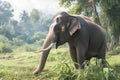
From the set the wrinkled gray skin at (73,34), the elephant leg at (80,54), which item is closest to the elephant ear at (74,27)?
the wrinkled gray skin at (73,34)

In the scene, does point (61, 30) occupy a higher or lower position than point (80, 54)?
higher

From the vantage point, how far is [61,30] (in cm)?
869

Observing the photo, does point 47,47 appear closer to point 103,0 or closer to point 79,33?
point 79,33

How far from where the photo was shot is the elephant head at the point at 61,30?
8.45 metres

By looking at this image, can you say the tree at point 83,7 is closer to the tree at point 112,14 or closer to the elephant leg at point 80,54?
the tree at point 112,14

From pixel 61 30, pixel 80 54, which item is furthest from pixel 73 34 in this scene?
pixel 80 54

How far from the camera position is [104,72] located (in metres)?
6.79

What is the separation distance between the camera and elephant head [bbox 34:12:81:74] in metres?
8.45

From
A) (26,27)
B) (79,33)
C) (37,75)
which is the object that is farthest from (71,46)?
(26,27)

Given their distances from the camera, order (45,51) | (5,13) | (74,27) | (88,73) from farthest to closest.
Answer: (5,13) → (74,27) → (45,51) → (88,73)

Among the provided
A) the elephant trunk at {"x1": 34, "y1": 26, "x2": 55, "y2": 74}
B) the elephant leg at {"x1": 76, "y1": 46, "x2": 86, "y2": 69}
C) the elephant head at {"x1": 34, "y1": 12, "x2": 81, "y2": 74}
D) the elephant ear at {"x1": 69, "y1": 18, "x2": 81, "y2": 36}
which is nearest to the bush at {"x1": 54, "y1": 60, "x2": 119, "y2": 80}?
the elephant trunk at {"x1": 34, "y1": 26, "x2": 55, "y2": 74}

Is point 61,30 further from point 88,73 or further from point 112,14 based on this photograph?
point 112,14

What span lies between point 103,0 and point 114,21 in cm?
109

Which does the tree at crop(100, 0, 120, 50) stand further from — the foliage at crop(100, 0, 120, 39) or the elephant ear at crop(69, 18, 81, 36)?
the elephant ear at crop(69, 18, 81, 36)
